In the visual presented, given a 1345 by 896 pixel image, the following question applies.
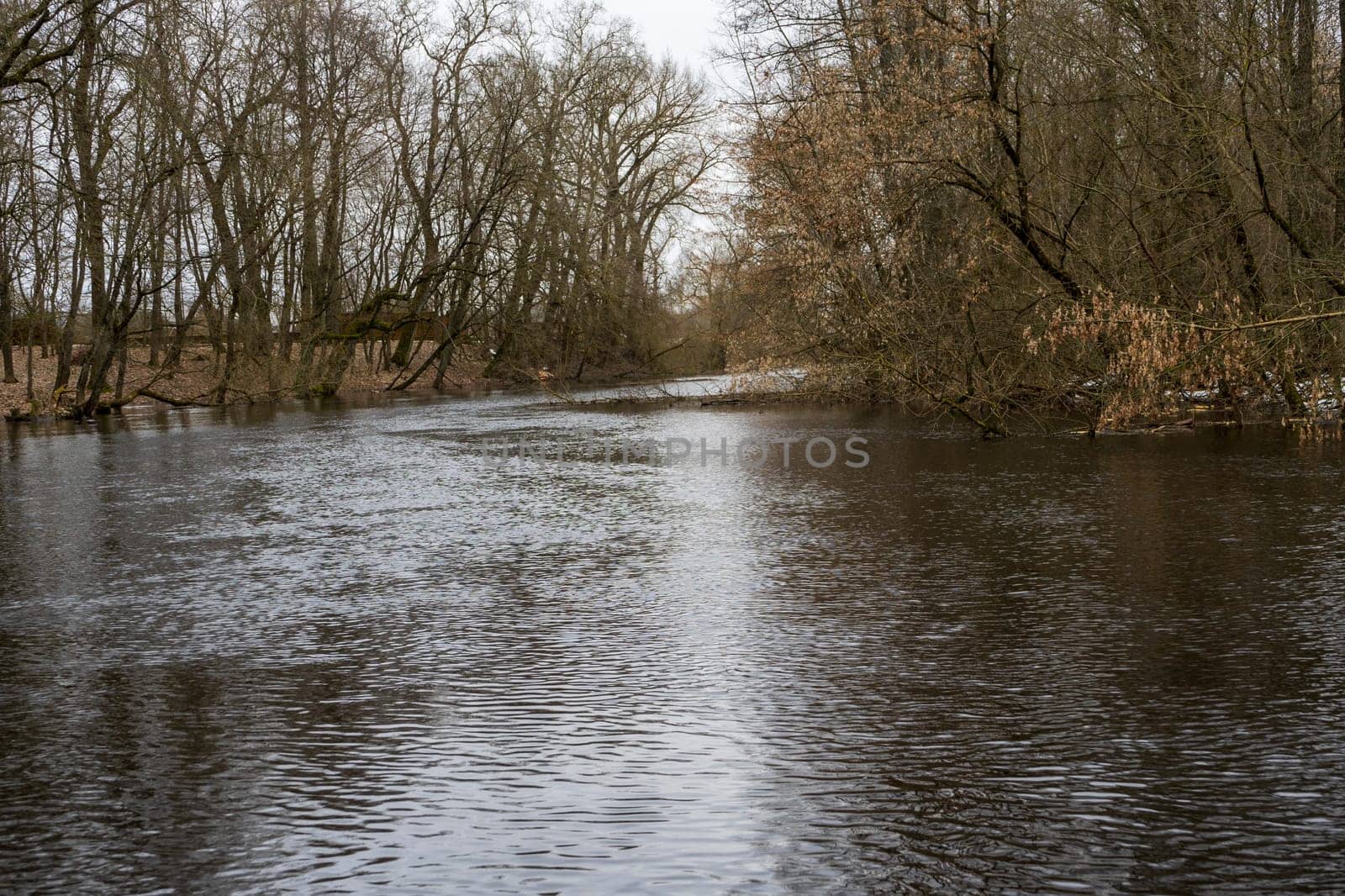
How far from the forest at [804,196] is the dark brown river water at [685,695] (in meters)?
4.52

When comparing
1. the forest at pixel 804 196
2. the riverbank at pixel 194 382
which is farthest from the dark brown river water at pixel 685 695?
the riverbank at pixel 194 382

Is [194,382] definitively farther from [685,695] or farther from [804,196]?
[685,695]

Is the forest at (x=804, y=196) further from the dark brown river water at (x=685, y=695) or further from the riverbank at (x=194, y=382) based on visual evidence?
the dark brown river water at (x=685, y=695)

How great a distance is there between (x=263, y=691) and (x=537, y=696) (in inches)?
49.5

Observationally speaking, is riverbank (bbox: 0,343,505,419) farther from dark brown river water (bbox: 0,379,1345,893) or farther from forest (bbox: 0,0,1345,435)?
dark brown river water (bbox: 0,379,1345,893)

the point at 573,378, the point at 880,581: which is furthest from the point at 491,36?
the point at 880,581

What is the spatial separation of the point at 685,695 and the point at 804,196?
14.8 m

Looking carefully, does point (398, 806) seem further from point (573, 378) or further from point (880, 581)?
point (573, 378)

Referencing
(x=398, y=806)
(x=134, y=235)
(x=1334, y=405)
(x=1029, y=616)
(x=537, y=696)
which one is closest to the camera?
(x=398, y=806)

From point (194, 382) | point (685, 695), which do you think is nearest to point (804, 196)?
point (685, 695)

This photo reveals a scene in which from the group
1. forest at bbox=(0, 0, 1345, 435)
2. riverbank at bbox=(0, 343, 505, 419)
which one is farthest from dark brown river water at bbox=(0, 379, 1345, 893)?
riverbank at bbox=(0, 343, 505, 419)

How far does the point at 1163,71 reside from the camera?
15773mm

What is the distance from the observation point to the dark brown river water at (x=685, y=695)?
13.0ft

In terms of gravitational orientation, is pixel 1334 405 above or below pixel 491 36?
below
